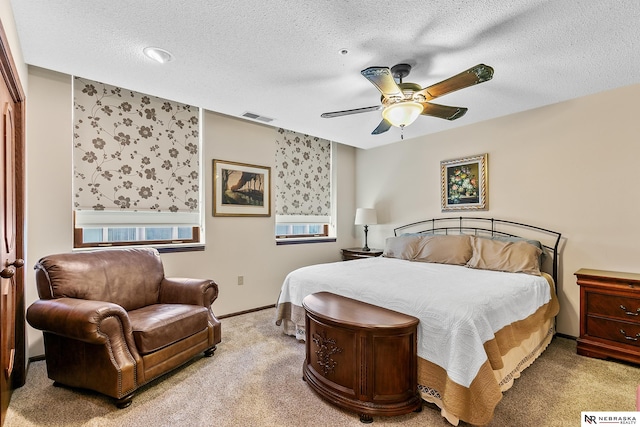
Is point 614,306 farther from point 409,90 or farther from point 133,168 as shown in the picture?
point 133,168

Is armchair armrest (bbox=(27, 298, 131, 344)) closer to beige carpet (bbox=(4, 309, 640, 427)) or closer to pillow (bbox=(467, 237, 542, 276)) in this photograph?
beige carpet (bbox=(4, 309, 640, 427))

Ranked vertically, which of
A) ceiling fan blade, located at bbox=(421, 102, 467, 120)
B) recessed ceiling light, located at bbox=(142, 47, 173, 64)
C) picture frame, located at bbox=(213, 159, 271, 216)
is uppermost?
recessed ceiling light, located at bbox=(142, 47, 173, 64)

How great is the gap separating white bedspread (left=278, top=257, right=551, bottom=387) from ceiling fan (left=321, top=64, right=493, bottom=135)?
1.37m

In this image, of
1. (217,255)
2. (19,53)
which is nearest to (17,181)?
(19,53)

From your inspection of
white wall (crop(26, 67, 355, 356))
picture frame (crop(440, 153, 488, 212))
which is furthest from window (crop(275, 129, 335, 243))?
picture frame (crop(440, 153, 488, 212))

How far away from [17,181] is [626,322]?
16.6 ft

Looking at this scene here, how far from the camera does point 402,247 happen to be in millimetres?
4070

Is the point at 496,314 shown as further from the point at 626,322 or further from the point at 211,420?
the point at 211,420

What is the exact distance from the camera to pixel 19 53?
221 cm

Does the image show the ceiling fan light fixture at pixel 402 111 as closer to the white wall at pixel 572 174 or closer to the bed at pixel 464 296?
the bed at pixel 464 296

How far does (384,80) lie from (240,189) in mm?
2607

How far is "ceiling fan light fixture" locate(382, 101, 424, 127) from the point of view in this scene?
232 centimetres

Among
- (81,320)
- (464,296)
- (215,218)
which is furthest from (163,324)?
(464,296)

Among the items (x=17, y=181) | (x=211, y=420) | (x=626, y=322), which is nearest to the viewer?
(x=211, y=420)
